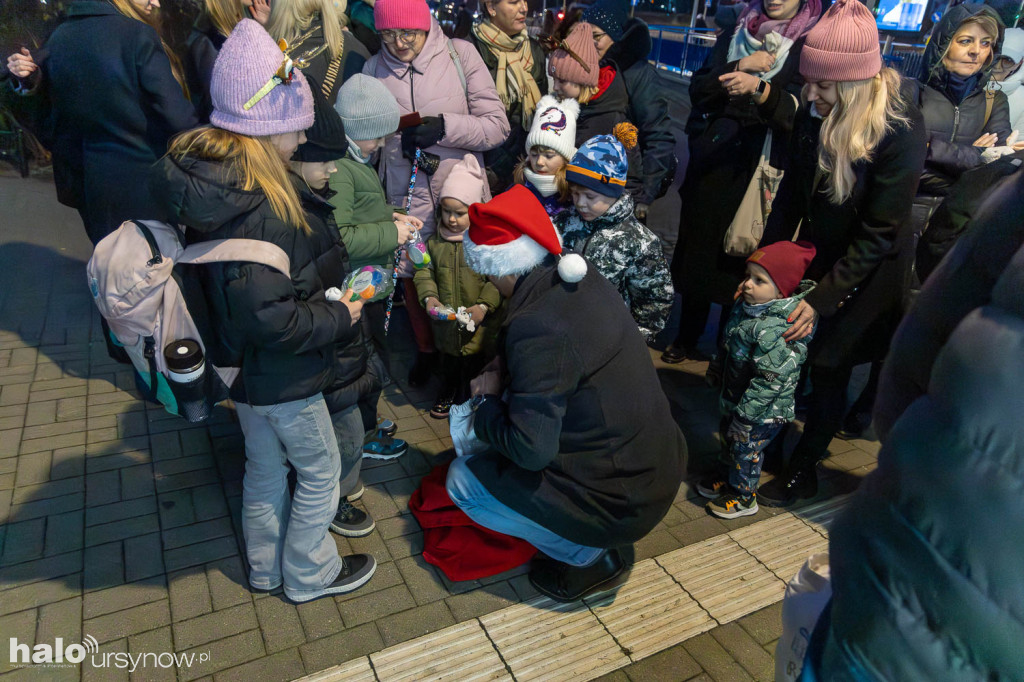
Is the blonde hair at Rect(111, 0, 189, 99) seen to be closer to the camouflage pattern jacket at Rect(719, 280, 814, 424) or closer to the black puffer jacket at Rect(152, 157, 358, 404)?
the black puffer jacket at Rect(152, 157, 358, 404)

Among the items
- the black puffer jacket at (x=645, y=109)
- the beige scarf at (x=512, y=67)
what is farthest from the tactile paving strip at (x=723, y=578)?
the beige scarf at (x=512, y=67)

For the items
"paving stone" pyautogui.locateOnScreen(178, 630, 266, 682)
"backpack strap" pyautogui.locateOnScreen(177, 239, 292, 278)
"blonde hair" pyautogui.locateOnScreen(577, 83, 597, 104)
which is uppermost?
"blonde hair" pyautogui.locateOnScreen(577, 83, 597, 104)

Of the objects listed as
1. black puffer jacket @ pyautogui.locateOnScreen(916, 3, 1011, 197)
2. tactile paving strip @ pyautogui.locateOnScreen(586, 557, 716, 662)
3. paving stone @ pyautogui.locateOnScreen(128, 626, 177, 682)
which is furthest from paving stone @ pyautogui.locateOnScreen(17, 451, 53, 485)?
black puffer jacket @ pyautogui.locateOnScreen(916, 3, 1011, 197)

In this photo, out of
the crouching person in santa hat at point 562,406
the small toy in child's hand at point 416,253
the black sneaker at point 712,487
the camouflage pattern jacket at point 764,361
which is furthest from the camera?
the black sneaker at point 712,487

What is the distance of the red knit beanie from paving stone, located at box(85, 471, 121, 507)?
3426mm

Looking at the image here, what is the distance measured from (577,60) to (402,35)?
1078 millimetres

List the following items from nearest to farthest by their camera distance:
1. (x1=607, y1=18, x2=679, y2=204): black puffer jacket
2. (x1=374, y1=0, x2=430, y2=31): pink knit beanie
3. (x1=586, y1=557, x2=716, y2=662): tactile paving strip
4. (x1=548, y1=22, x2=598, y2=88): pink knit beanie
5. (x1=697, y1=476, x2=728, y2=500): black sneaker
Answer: (x1=586, y1=557, x2=716, y2=662): tactile paving strip < (x1=697, y1=476, x2=728, y2=500): black sneaker < (x1=374, y1=0, x2=430, y2=31): pink knit beanie < (x1=548, y1=22, x2=598, y2=88): pink knit beanie < (x1=607, y1=18, x2=679, y2=204): black puffer jacket

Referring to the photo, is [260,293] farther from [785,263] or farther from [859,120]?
[859,120]

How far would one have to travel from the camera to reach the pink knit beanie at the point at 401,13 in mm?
3783

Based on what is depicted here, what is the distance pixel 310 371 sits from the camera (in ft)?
7.97

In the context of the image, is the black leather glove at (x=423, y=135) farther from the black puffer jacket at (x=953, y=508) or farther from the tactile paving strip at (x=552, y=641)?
the black puffer jacket at (x=953, y=508)

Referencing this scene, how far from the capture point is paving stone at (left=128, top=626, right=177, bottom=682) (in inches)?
94.3

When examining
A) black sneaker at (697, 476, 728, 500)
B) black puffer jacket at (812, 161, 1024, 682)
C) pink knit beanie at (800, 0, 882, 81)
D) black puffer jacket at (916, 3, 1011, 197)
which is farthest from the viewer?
black puffer jacket at (916, 3, 1011, 197)

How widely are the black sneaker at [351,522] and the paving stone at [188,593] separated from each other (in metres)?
0.61
